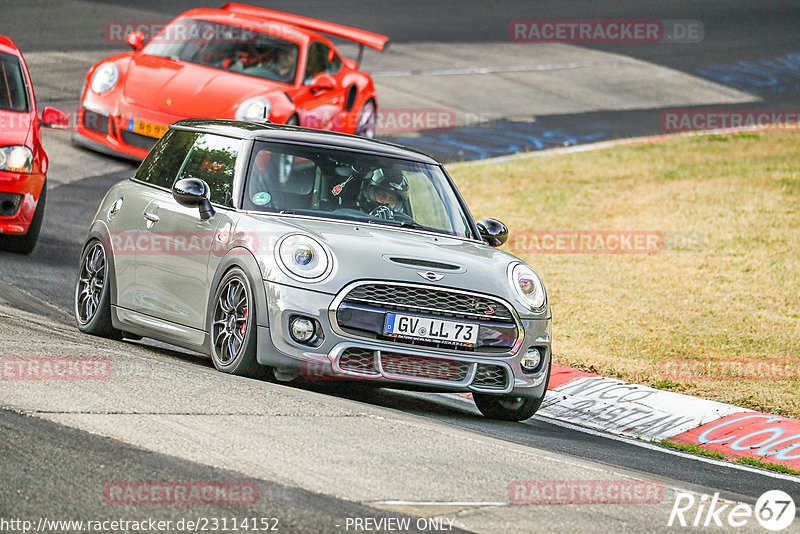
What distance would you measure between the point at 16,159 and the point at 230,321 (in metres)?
4.32

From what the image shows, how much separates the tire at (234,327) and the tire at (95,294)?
1.35 m

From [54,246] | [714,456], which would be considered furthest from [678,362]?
[54,246]

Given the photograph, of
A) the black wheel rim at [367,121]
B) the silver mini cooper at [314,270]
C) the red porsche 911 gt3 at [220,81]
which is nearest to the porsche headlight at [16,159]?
the silver mini cooper at [314,270]

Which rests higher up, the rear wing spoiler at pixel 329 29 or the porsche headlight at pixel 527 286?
the rear wing spoiler at pixel 329 29

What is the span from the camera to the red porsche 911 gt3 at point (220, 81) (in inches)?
573

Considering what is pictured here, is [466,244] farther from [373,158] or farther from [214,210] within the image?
[214,210]

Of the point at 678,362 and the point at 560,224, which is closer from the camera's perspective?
the point at 678,362

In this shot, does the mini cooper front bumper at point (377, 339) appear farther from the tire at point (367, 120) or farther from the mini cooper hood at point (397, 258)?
the tire at point (367, 120)

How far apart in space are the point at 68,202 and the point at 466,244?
7346 millimetres

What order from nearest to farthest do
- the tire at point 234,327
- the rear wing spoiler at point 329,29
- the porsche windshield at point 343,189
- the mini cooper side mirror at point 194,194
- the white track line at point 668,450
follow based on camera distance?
the tire at point 234,327
the white track line at point 668,450
the mini cooper side mirror at point 194,194
the porsche windshield at point 343,189
the rear wing spoiler at point 329,29

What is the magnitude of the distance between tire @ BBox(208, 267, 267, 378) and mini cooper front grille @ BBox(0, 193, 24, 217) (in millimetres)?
4098

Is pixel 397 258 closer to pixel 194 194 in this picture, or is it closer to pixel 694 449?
pixel 194 194

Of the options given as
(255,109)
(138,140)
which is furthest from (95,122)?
(255,109)

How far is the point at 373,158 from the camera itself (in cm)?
851
